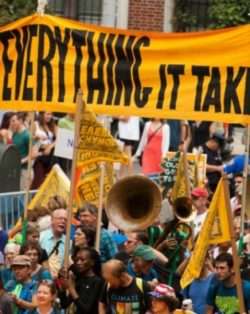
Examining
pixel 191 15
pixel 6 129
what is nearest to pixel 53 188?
pixel 6 129

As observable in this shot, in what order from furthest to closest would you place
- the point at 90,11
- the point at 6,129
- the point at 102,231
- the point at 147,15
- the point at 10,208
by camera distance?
the point at 90,11
the point at 147,15
the point at 6,129
the point at 10,208
the point at 102,231

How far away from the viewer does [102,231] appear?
14195mm

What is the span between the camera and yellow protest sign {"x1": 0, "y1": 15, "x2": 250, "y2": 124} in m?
13.1

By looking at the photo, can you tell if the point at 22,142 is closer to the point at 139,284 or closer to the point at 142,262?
the point at 142,262

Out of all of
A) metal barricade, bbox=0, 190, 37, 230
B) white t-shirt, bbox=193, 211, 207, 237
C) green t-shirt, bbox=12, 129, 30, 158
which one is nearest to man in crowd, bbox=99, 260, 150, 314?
white t-shirt, bbox=193, 211, 207, 237

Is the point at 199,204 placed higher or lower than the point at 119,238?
higher

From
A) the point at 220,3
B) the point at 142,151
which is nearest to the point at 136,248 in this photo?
the point at 142,151

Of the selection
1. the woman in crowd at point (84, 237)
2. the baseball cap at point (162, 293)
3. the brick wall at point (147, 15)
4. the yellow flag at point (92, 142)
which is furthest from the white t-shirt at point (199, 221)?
the brick wall at point (147, 15)

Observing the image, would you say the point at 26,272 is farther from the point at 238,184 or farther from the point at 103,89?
the point at 238,184

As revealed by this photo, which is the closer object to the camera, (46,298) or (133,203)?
(46,298)

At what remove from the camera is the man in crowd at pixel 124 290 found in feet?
39.2

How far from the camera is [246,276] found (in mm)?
12477

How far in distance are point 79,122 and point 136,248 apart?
42.4 inches

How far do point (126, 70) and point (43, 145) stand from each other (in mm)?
8727
